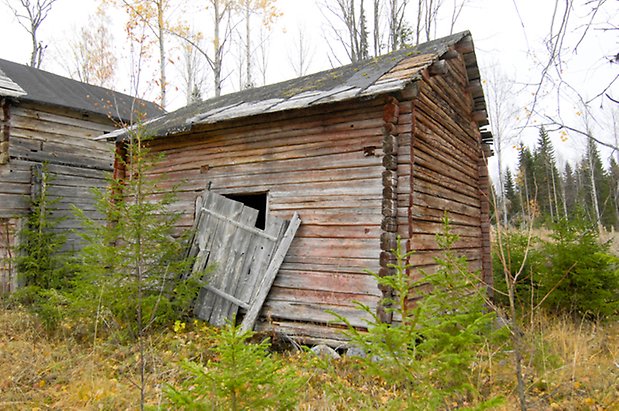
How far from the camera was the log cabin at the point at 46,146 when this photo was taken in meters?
9.98

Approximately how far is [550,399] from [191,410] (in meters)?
3.78

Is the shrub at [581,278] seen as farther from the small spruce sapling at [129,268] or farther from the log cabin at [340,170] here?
the small spruce sapling at [129,268]

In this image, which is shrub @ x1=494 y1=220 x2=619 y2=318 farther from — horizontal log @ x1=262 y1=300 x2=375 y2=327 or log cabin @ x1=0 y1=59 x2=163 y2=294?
log cabin @ x1=0 y1=59 x2=163 y2=294

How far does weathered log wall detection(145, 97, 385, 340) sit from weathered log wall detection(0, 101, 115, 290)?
5.91 m

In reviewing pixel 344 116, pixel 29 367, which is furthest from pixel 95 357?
pixel 344 116

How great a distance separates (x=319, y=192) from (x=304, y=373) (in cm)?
276

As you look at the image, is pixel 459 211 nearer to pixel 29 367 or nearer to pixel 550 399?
pixel 550 399

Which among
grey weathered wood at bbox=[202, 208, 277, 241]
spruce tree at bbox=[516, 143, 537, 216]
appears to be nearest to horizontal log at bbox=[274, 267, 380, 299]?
grey weathered wood at bbox=[202, 208, 277, 241]

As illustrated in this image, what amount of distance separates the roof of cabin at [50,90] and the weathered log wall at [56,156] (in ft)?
0.96

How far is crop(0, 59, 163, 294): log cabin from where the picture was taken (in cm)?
998

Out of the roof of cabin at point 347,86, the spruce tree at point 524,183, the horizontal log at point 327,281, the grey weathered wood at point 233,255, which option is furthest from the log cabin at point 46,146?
the spruce tree at point 524,183

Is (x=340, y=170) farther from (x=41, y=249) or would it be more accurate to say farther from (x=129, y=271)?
(x=41, y=249)

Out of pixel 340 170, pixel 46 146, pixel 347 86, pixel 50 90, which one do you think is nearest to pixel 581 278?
pixel 340 170

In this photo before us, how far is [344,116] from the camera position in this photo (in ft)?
21.9
